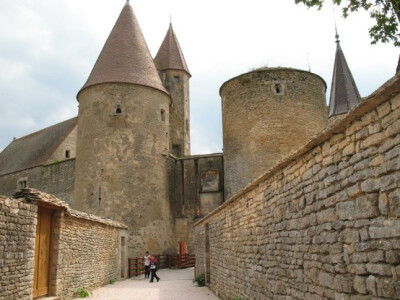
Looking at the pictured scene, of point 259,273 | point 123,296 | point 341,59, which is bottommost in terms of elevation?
point 123,296

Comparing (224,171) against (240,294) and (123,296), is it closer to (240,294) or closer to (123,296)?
(123,296)

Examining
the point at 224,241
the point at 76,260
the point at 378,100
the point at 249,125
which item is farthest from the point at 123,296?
the point at 249,125

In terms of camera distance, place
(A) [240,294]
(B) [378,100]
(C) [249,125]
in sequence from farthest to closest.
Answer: (C) [249,125], (A) [240,294], (B) [378,100]

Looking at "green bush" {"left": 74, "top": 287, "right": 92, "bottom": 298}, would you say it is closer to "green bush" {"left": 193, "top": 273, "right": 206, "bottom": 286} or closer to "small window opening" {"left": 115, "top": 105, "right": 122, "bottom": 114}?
"green bush" {"left": 193, "top": 273, "right": 206, "bottom": 286}

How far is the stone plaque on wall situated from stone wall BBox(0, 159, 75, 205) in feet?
29.2

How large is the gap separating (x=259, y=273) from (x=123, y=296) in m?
5.85

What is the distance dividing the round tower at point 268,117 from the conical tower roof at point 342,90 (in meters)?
3.91

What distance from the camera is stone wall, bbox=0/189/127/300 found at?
7078mm

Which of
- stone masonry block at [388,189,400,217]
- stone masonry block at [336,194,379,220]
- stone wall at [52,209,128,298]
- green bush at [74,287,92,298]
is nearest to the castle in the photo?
stone wall at [52,209,128,298]

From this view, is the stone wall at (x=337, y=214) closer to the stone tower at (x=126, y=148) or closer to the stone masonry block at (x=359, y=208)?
the stone masonry block at (x=359, y=208)

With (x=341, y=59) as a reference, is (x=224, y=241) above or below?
below

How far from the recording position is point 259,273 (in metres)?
6.86

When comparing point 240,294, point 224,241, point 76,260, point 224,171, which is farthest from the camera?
point 224,171

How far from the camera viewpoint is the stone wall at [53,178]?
87.7ft
